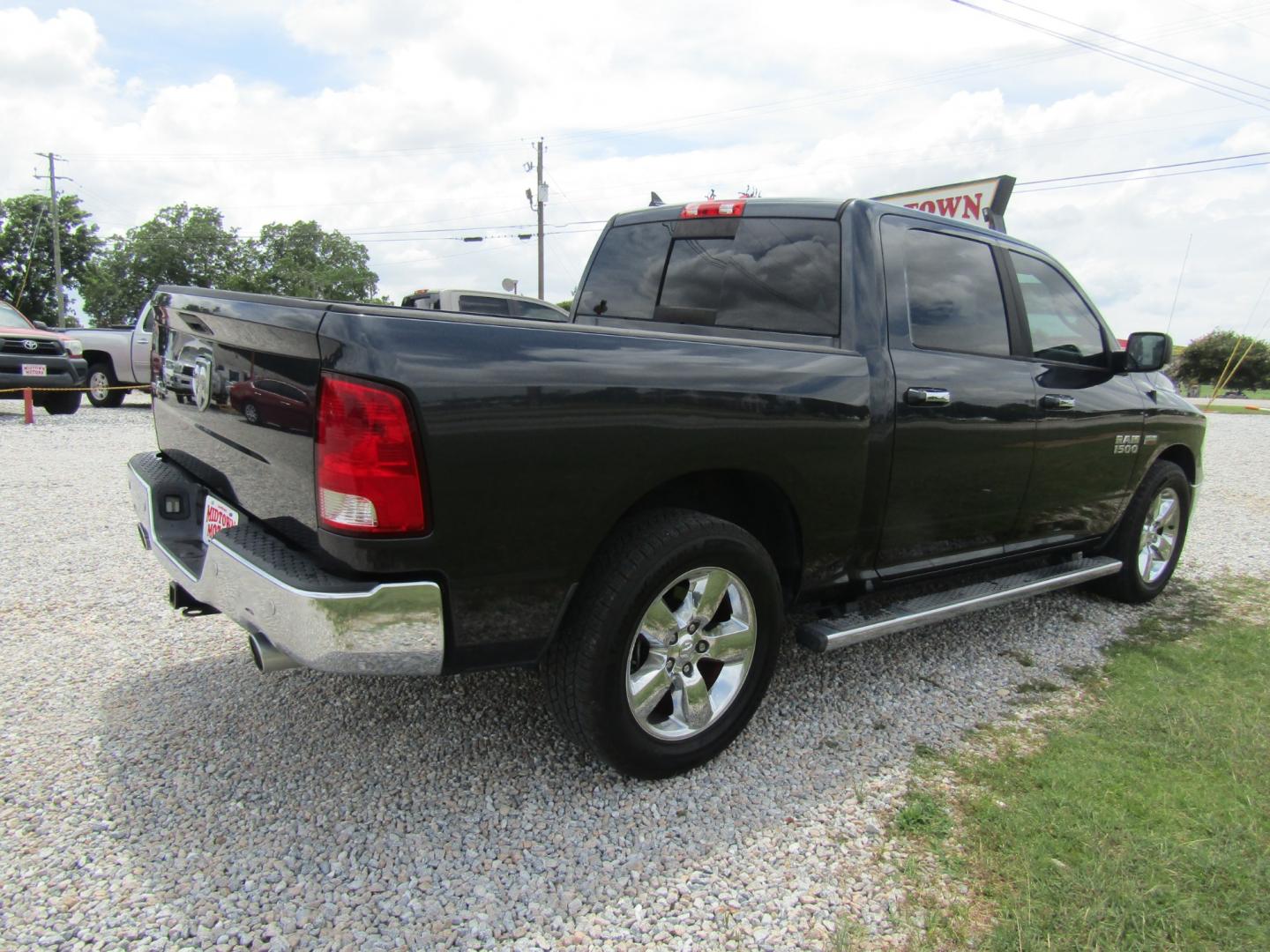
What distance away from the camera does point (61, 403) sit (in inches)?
507

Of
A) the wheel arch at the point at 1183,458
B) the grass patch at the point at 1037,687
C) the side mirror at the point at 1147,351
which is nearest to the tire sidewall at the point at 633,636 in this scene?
the grass patch at the point at 1037,687

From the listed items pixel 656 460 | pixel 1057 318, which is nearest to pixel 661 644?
pixel 656 460

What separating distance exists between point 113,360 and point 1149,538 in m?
15.5

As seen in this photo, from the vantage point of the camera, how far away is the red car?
Answer: 2.02 meters

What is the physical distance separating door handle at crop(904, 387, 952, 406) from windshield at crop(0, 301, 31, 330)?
44.1 feet

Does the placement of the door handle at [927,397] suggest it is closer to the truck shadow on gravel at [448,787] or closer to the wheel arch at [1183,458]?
the truck shadow on gravel at [448,787]

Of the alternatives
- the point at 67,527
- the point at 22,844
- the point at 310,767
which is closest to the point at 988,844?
the point at 310,767

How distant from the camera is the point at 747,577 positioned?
2.60 m

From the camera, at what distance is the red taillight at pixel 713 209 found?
3.41 m

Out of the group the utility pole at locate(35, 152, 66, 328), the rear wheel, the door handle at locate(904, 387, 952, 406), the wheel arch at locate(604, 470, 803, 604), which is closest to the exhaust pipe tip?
the wheel arch at locate(604, 470, 803, 604)

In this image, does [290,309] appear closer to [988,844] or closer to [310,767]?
[310,767]

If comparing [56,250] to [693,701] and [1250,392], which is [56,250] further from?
[1250,392]

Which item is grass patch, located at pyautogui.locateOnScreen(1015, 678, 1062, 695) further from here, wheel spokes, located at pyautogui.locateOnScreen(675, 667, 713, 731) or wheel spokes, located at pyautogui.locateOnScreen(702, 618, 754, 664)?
wheel spokes, located at pyautogui.locateOnScreen(675, 667, 713, 731)

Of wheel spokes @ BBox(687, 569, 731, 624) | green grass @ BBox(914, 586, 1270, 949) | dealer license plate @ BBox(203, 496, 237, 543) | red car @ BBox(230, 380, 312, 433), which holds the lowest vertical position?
green grass @ BBox(914, 586, 1270, 949)
